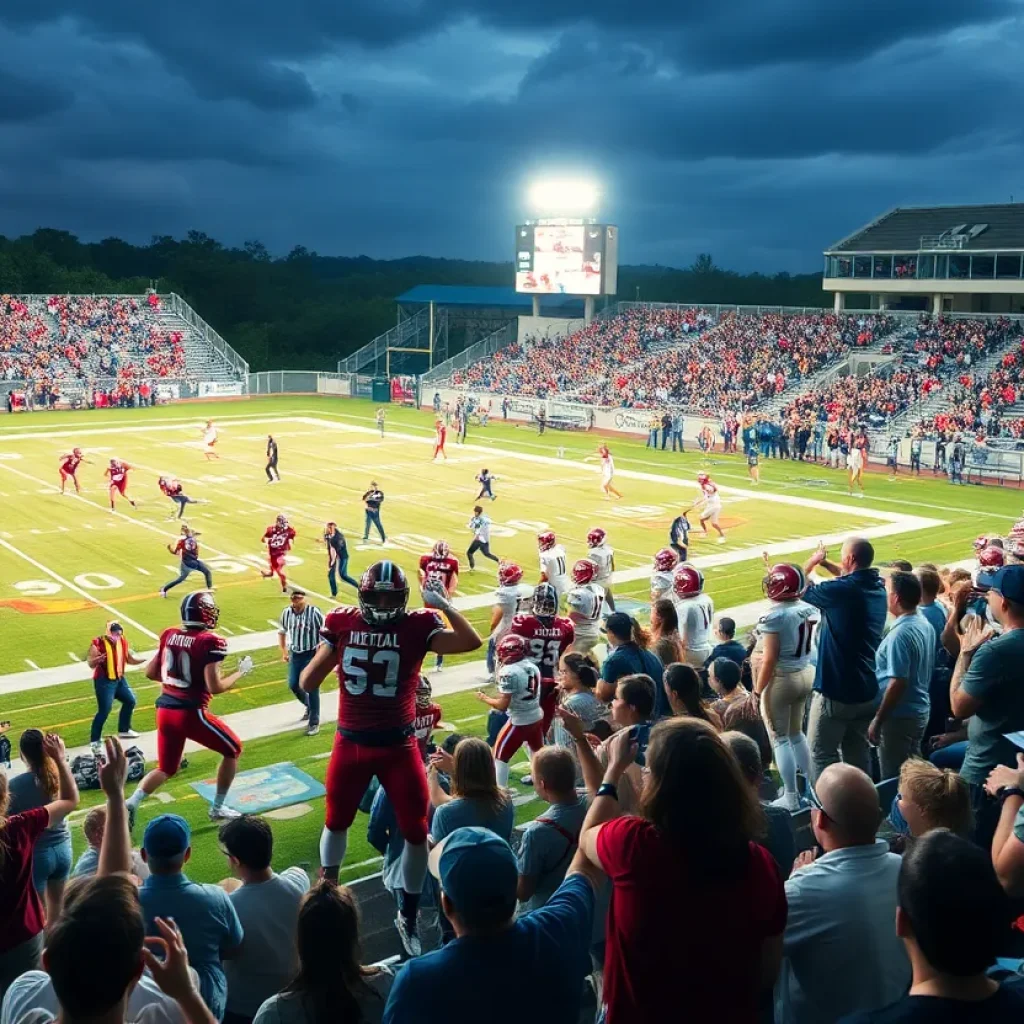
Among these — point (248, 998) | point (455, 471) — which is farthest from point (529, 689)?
point (455, 471)

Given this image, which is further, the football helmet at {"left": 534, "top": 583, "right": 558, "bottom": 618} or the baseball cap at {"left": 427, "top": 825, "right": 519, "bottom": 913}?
the football helmet at {"left": 534, "top": 583, "right": 558, "bottom": 618}

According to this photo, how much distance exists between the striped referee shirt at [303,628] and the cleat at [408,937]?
601cm

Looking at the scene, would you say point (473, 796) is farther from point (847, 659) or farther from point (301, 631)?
point (301, 631)

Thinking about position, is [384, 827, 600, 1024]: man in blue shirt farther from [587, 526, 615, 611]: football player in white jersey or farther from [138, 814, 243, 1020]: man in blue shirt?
[587, 526, 615, 611]: football player in white jersey

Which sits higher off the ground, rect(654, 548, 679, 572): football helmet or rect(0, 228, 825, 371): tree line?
rect(0, 228, 825, 371): tree line

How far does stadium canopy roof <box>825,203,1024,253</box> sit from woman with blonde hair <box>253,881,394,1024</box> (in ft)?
162

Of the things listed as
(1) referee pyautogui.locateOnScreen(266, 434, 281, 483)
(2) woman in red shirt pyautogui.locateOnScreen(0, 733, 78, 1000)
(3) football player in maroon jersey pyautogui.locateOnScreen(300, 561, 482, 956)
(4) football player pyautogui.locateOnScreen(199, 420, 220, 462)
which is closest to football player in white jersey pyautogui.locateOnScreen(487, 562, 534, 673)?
(3) football player in maroon jersey pyautogui.locateOnScreen(300, 561, 482, 956)

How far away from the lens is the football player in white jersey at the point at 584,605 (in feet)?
40.1

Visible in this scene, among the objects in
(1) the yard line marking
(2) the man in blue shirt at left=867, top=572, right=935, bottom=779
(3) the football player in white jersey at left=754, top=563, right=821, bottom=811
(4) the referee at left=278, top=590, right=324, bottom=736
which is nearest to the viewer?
(2) the man in blue shirt at left=867, top=572, right=935, bottom=779

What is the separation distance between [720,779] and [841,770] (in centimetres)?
113

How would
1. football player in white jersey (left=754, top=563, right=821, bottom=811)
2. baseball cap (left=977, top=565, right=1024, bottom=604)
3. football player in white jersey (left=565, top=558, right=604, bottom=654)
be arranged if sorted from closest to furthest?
baseball cap (left=977, top=565, right=1024, bottom=604) < football player in white jersey (left=754, top=563, right=821, bottom=811) < football player in white jersey (left=565, top=558, right=604, bottom=654)

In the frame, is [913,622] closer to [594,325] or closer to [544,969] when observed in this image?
[544,969]

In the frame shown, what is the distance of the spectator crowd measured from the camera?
3.31 metres

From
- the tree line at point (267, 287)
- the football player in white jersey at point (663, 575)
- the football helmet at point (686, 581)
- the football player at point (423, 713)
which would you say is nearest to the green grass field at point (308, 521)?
the football player at point (423, 713)
